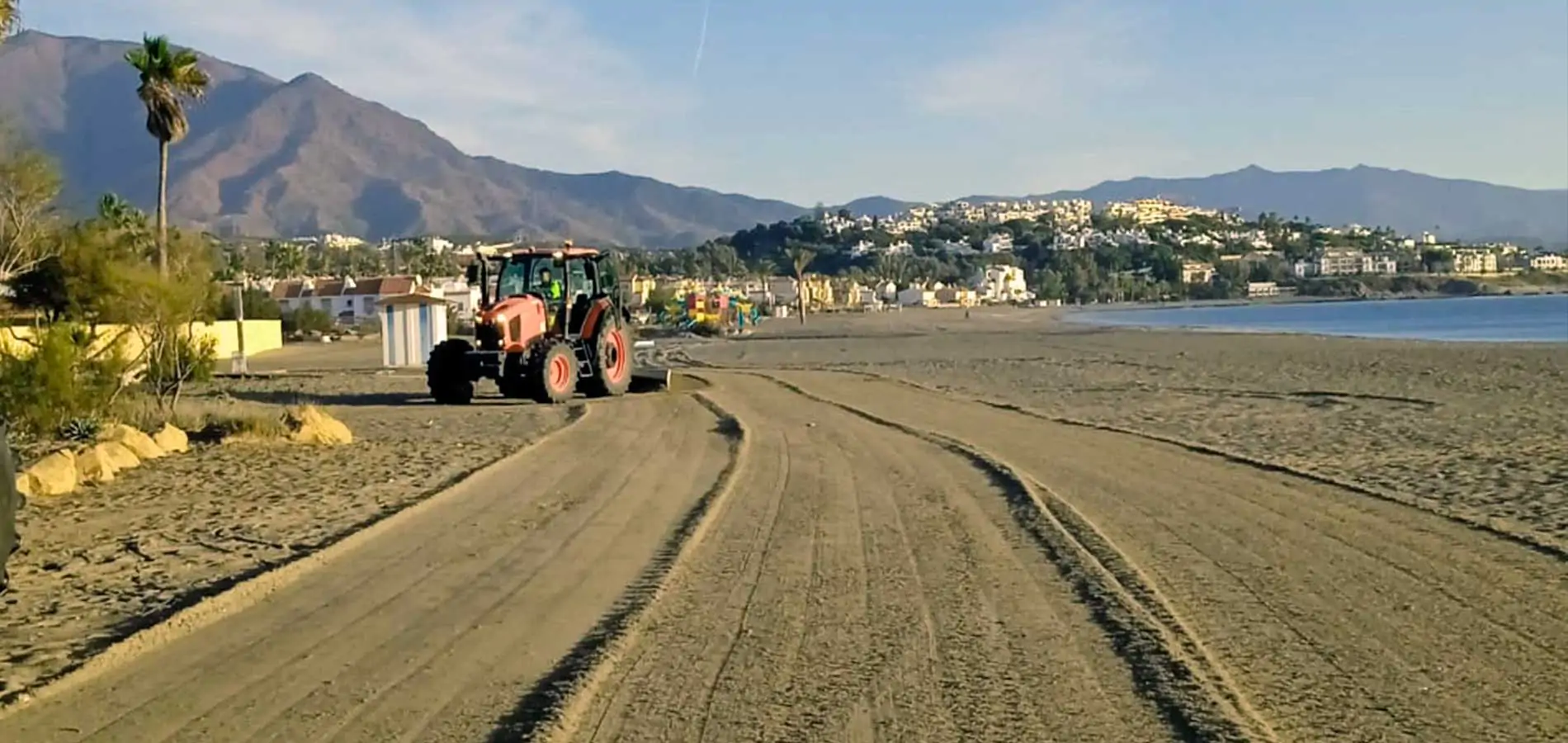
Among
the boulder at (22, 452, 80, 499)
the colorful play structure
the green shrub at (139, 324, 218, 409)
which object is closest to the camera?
the boulder at (22, 452, 80, 499)

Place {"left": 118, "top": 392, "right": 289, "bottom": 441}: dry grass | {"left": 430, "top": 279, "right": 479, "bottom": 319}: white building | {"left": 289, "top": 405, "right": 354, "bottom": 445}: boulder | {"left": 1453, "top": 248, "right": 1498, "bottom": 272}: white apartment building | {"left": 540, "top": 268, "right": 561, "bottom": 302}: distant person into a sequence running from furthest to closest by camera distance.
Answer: {"left": 1453, "top": 248, "right": 1498, "bottom": 272}: white apartment building → {"left": 430, "top": 279, "right": 479, "bottom": 319}: white building → {"left": 540, "top": 268, "right": 561, "bottom": 302}: distant person → {"left": 118, "top": 392, "right": 289, "bottom": 441}: dry grass → {"left": 289, "top": 405, "right": 354, "bottom": 445}: boulder

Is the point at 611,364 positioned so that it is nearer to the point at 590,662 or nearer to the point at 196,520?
the point at 196,520

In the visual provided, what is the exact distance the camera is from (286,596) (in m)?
8.23

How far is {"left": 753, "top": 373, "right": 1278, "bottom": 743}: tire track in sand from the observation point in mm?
5668

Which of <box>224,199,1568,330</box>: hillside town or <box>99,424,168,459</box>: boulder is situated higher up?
<box>224,199,1568,330</box>: hillside town

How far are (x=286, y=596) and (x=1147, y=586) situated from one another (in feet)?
15.2

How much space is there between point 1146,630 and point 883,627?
1233mm

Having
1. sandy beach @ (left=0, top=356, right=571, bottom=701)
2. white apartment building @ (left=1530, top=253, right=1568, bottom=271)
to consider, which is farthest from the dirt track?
white apartment building @ (left=1530, top=253, right=1568, bottom=271)

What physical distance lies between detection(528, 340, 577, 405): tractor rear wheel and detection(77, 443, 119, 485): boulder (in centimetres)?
874

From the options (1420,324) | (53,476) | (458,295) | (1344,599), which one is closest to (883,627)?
(1344,599)

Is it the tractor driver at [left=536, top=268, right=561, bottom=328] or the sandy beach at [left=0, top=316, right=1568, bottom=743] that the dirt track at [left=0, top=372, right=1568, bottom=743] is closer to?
the sandy beach at [left=0, top=316, right=1568, bottom=743]

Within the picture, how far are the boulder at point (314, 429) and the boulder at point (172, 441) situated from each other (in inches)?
42.8

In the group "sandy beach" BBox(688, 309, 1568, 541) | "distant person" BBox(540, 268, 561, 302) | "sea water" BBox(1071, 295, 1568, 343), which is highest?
"distant person" BBox(540, 268, 561, 302)

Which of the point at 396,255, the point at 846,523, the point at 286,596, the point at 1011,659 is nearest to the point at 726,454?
the point at 846,523
